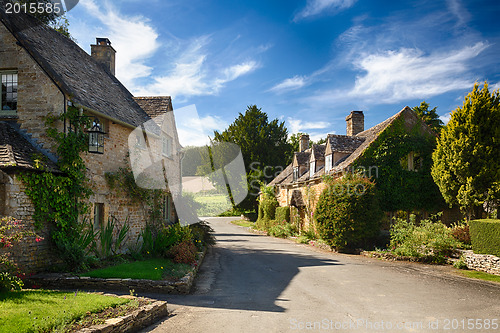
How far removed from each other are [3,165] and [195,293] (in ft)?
21.3

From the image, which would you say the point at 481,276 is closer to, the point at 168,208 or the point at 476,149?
the point at 476,149

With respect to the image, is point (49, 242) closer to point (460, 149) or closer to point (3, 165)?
point (3, 165)

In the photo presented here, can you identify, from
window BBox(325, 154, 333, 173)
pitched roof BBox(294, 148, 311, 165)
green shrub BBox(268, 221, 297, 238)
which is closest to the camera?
window BBox(325, 154, 333, 173)

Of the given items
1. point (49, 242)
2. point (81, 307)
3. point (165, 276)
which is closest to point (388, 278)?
point (165, 276)

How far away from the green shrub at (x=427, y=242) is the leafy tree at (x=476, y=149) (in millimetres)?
1957

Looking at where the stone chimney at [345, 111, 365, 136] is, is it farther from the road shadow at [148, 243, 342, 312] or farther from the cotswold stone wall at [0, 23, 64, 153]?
the cotswold stone wall at [0, 23, 64, 153]

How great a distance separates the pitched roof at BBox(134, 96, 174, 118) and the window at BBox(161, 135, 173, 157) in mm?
1607

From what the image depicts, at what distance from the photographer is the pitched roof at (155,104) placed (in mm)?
20655

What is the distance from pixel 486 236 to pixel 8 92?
18246mm

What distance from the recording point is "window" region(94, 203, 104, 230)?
13000 millimetres

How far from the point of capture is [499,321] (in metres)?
7.62

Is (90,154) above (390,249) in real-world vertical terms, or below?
above

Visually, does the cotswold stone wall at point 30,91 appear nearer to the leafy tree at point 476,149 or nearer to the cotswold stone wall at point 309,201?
the cotswold stone wall at point 309,201

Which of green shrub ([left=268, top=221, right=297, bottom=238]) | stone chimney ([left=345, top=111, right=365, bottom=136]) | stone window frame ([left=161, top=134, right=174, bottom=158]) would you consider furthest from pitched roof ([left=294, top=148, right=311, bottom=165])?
stone window frame ([left=161, top=134, right=174, bottom=158])
